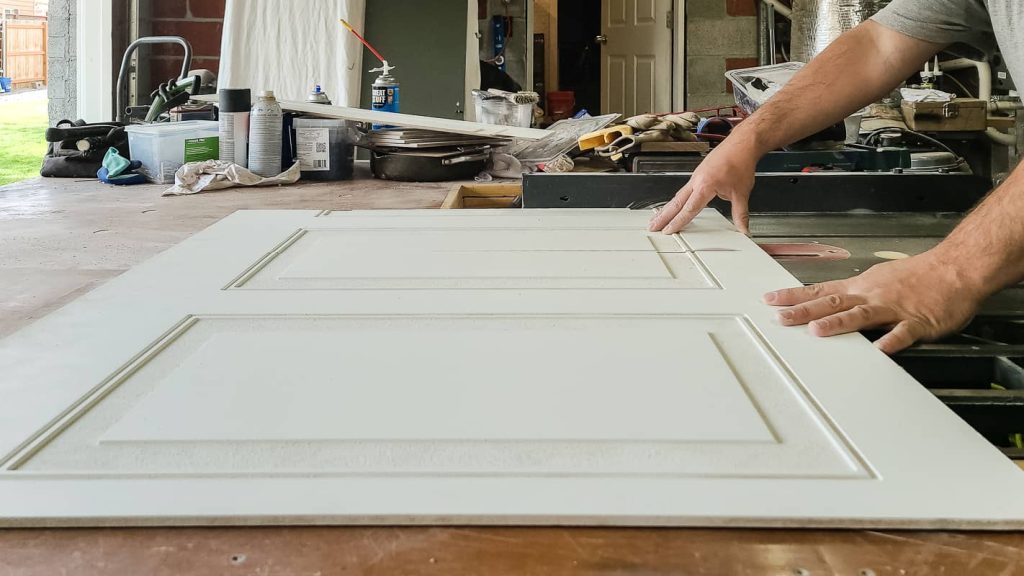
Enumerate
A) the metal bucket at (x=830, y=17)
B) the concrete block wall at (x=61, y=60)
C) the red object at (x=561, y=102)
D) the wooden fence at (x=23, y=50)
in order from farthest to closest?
1. the wooden fence at (x=23, y=50)
2. the red object at (x=561, y=102)
3. the concrete block wall at (x=61, y=60)
4. the metal bucket at (x=830, y=17)

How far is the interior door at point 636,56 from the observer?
6.04 meters

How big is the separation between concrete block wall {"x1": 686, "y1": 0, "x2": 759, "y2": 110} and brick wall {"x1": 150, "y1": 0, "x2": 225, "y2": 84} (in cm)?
301

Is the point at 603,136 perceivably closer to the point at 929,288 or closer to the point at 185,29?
the point at 929,288

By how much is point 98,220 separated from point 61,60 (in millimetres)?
2753

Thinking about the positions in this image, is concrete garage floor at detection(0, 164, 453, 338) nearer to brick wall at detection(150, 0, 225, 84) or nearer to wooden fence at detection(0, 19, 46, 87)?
brick wall at detection(150, 0, 225, 84)

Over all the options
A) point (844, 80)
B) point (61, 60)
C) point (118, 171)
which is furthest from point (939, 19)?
point (61, 60)

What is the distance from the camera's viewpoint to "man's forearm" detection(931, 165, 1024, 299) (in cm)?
99

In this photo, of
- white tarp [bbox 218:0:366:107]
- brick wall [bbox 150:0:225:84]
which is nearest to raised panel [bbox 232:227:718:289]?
Answer: white tarp [bbox 218:0:366:107]

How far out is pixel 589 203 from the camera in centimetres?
174

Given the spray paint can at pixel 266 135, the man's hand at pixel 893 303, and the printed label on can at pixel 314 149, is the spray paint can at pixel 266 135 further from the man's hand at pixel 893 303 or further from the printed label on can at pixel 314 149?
the man's hand at pixel 893 303

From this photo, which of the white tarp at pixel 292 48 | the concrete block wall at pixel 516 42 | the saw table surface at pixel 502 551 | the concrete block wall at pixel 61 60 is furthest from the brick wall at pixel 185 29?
the saw table surface at pixel 502 551

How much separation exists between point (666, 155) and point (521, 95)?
97 cm

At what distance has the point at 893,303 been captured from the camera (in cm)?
94

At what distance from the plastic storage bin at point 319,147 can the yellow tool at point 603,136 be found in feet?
2.44
